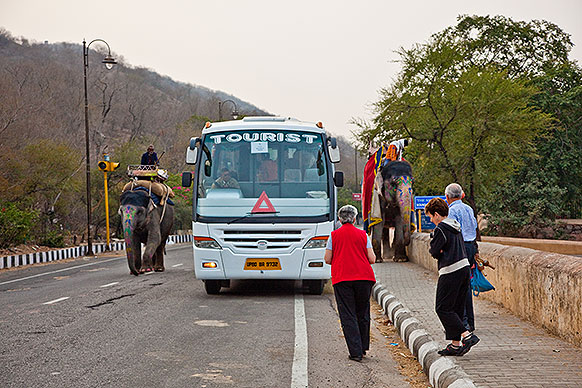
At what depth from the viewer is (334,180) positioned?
13852 millimetres

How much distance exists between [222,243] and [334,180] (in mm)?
2514

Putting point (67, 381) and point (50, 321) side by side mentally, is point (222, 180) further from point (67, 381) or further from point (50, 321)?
point (67, 381)

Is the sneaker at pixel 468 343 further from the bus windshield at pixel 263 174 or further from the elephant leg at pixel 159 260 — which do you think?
the elephant leg at pixel 159 260

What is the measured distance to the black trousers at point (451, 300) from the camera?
7.41 meters

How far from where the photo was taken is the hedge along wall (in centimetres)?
790

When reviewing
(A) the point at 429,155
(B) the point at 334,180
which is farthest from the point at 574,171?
(B) the point at 334,180

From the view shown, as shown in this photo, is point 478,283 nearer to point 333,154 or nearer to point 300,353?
point 300,353

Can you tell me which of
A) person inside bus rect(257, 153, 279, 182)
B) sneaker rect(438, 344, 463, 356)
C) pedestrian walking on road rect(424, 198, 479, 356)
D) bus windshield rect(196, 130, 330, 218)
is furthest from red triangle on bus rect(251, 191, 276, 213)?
sneaker rect(438, 344, 463, 356)

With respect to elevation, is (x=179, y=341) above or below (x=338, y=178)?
below

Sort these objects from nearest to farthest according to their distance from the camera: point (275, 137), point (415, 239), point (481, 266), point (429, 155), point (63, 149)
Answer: point (481, 266) < point (275, 137) < point (415, 239) < point (429, 155) < point (63, 149)

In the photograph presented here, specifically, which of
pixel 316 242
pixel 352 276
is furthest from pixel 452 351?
pixel 316 242

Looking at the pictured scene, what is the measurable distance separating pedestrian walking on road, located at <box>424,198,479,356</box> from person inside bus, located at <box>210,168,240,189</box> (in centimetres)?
634

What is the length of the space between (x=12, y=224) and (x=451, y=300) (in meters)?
25.9

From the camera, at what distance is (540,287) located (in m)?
8.98
